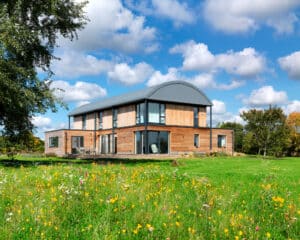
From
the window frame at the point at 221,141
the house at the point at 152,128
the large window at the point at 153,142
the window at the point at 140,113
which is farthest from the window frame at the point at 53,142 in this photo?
the window frame at the point at 221,141

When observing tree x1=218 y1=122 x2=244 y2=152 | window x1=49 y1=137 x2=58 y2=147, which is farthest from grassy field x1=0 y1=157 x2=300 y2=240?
tree x1=218 y1=122 x2=244 y2=152

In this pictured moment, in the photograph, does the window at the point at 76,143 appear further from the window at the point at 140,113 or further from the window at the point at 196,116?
the window at the point at 196,116

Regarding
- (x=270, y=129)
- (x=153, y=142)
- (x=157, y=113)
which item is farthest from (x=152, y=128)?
(x=270, y=129)

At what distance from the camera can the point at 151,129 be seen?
36.6 metres

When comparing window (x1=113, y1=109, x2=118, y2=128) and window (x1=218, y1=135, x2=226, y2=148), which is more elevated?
window (x1=113, y1=109, x2=118, y2=128)

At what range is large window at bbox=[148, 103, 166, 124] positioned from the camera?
37369 mm

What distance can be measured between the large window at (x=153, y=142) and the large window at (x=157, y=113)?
1.27m

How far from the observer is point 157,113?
124ft

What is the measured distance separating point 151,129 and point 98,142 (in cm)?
1084

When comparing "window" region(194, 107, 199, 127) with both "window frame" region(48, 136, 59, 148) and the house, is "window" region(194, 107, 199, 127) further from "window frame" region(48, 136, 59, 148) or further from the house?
"window frame" region(48, 136, 59, 148)

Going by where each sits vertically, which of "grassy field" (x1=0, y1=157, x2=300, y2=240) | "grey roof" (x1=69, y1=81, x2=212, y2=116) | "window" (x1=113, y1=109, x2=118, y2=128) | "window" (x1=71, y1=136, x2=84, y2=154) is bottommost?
"grassy field" (x1=0, y1=157, x2=300, y2=240)

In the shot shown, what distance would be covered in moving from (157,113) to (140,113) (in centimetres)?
174

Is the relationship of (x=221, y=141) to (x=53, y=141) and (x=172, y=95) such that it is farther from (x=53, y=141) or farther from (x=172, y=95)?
(x=53, y=141)

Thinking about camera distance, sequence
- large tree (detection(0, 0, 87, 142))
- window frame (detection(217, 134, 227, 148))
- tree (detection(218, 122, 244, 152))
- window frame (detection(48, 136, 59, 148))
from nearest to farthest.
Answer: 1. large tree (detection(0, 0, 87, 142))
2. window frame (detection(217, 134, 227, 148))
3. window frame (detection(48, 136, 59, 148))
4. tree (detection(218, 122, 244, 152))
